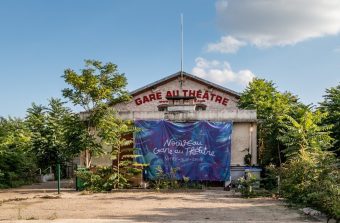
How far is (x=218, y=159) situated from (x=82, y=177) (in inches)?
251

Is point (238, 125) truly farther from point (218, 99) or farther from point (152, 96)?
point (152, 96)

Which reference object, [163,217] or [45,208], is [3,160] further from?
[163,217]

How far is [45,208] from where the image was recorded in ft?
46.7

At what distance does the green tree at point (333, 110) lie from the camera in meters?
22.8

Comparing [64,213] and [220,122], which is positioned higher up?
[220,122]

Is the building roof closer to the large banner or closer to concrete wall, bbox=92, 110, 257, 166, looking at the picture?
concrete wall, bbox=92, 110, 257, 166

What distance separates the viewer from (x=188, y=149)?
72.9 ft

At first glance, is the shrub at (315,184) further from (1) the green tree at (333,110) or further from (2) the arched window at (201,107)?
(2) the arched window at (201,107)

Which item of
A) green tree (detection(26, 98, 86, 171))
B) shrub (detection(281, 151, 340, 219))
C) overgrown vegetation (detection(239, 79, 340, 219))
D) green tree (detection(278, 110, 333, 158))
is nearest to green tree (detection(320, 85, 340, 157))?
overgrown vegetation (detection(239, 79, 340, 219))

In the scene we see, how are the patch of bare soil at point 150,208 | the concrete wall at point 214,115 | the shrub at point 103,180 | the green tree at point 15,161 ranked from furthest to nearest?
1. the green tree at point 15,161
2. the concrete wall at point 214,115
3. the shrub at point 103,180
4. the patch of bare soil at point 150,208

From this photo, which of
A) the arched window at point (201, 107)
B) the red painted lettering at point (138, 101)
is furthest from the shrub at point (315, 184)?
the red painted lettering at point (138, 101)

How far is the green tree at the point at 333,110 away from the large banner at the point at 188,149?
17.2ft

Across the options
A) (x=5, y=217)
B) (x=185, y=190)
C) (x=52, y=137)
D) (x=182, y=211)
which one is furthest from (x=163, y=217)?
(x=52, y=137)

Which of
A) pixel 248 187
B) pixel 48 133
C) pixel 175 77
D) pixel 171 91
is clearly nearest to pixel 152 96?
pixel 171 91
